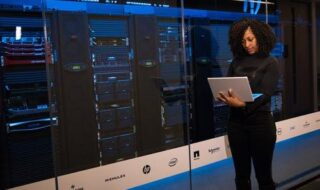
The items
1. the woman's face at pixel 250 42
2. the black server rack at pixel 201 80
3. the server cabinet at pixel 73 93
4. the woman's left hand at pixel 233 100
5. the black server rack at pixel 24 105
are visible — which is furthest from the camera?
the black server rack at pixel 201 80

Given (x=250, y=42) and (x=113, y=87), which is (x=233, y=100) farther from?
(x=113, y=87)

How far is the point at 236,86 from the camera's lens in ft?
7.70

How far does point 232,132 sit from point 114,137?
82 centimetres

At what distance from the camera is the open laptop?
2.30m

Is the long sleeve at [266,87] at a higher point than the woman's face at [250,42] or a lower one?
lower

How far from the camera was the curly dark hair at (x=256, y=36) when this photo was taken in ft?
8.36

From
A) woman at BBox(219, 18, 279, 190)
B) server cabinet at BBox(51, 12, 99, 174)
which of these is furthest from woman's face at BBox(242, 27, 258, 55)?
server cabinet at BBox(51, 12, 99, 174)

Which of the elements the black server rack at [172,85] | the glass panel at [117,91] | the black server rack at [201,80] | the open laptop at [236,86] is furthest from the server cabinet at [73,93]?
the black server rack at [201,80]

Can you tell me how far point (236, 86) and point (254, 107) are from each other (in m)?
0.23

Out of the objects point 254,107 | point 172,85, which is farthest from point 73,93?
point 254,107

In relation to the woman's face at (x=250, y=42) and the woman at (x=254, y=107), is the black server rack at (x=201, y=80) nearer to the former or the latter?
the woman at (x=254, y=107)

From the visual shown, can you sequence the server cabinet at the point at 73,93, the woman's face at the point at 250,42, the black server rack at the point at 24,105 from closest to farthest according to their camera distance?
Result: the black server rack at the point at 24,105
the server cabinet at the point at 73,93
the woman's face at the point at 250,42

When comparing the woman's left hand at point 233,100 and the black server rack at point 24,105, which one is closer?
the black server rack at point 24,105

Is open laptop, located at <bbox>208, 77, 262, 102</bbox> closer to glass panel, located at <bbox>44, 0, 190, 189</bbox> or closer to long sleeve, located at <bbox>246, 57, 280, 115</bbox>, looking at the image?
long sleeve, located at <bbox>246, 57, 280, 115</bbox>
